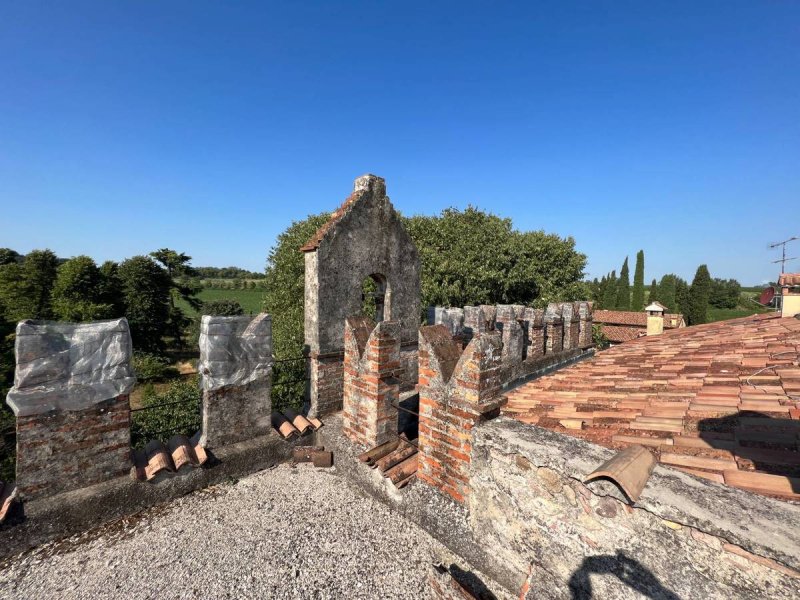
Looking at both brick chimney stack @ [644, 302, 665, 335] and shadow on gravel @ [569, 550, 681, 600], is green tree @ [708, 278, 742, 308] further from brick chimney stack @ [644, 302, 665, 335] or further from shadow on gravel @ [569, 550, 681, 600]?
shadow on gravel @ [569, 550, 681, 600]

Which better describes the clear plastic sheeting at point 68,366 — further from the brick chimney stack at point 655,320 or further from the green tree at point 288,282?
the brick chimney stack at point 655,320

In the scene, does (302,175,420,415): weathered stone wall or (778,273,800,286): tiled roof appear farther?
(778,273,800,286): tiled roof

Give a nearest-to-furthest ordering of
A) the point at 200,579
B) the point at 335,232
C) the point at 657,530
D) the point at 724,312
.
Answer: the point at 657,530 < the point at 200,579 < the point at 335,232 < the point at 724,312

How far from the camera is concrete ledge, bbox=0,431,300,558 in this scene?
3193 mm

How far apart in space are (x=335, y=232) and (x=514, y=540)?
4534 mm

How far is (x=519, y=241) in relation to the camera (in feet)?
61.4

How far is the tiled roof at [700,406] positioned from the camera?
2.28m

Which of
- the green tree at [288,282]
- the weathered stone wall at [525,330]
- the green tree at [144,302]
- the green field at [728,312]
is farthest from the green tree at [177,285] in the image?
the green field at [728,312]

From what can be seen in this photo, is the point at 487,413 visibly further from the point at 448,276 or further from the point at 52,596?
the point at 448,276

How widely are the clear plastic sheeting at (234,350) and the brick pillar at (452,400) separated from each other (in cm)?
233

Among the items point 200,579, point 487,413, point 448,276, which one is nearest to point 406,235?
point 487,413

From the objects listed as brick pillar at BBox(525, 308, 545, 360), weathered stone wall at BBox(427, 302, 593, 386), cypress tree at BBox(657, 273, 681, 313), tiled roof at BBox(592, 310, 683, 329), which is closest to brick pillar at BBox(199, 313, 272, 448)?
weathered stone wall at BBox(427, 302, 593, 386)

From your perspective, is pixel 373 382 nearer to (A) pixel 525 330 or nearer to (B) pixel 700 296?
A: (A) pixel 525 330

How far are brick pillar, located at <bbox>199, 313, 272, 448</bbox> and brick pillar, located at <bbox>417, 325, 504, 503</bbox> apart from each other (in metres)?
2.34
